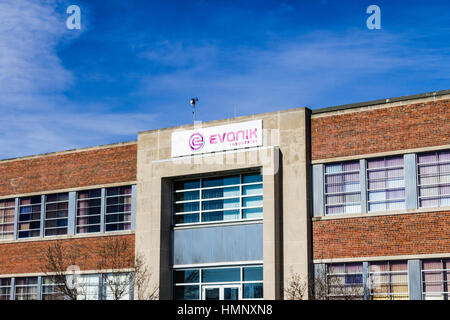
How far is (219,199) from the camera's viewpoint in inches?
1131

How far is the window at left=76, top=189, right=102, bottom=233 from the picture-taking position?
32.2m

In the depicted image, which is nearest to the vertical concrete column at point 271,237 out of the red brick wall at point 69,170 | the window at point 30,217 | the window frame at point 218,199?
the window frame at point 218,199

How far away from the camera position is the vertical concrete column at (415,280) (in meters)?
23.5

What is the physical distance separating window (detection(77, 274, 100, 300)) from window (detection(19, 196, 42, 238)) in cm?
398

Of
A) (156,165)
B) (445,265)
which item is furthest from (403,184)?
(156,165)

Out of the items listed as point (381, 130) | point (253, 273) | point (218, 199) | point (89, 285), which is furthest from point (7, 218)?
point (381, 130)

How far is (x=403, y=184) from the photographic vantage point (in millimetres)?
24562

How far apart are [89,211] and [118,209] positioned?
1713 mm

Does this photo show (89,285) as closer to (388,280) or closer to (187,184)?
(187,184)

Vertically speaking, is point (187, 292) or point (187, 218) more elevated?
point (187, 218)

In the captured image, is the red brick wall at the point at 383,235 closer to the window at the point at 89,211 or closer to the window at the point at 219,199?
the window at the point at 219,199

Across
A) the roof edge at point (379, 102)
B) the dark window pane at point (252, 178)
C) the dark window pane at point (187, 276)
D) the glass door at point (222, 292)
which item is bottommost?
the glass door at point (222, 292)

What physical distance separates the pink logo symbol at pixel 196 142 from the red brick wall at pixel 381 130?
5029 millimetres
